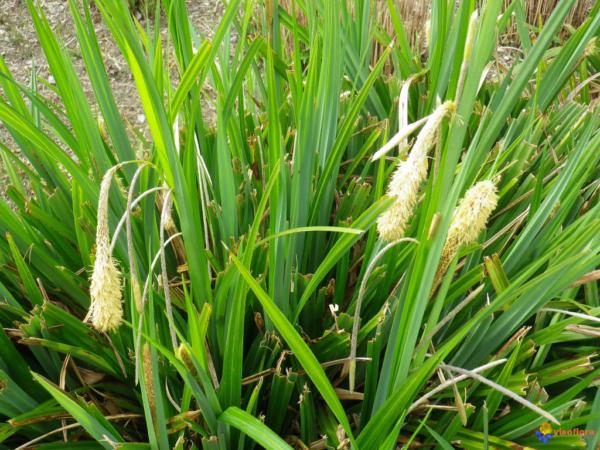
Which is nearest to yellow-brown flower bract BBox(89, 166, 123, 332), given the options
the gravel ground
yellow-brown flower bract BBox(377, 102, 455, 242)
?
yellow-brown flower bract BBox(377, 102, 455, 242)

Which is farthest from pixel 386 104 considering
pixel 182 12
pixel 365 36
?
pixel 182 12

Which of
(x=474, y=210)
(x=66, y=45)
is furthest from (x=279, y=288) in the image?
(x=66, y=45)

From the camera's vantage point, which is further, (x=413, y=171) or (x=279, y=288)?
(x=279, y=288)

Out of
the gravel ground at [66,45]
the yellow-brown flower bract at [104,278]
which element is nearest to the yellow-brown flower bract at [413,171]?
the yellow-brown flower bract at [104,278]

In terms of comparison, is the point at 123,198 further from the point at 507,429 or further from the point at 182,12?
the point at 507,429

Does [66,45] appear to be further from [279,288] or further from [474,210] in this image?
[474,210]

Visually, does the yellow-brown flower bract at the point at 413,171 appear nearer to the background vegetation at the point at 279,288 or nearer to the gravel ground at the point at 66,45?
the background vegetation at the point at 279,288

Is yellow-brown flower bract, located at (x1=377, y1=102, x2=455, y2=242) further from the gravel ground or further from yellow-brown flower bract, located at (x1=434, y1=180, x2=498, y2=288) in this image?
the gravel ground

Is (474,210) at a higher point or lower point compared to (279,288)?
higher
